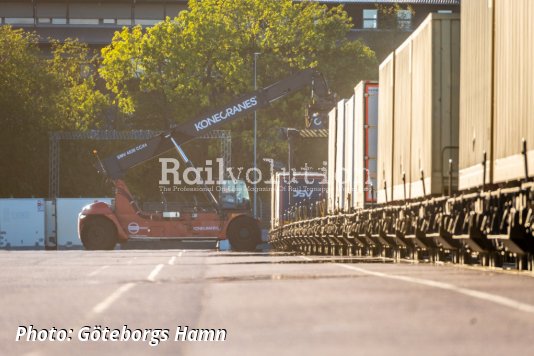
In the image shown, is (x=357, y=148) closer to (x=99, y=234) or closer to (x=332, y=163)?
(x=332, y=163)

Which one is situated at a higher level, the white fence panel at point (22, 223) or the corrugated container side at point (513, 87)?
the corrugated container side at point (513, 87)

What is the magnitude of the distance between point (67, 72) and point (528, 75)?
7613cm

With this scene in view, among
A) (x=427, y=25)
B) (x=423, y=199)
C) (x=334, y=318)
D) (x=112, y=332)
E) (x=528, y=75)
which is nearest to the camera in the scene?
(x=112, y=332)

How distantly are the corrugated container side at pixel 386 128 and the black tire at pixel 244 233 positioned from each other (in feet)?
76.4

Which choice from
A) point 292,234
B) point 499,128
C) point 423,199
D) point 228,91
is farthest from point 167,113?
point 499,128

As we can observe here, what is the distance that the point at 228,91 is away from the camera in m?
83.7

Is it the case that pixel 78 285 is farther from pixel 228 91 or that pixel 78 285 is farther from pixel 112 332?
pixel 228 91

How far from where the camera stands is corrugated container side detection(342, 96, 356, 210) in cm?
3675

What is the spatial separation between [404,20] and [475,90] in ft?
262

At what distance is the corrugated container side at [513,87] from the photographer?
59.2 ft

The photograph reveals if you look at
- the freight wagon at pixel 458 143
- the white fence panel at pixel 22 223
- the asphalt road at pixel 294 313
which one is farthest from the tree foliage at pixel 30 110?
the asphalt road at pixel 294 313

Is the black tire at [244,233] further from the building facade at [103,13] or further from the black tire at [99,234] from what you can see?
the building facade at [103,13]

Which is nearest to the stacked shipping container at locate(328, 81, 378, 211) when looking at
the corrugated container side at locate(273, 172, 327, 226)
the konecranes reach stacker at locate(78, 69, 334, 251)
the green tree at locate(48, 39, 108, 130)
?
the corrugated container side at locate(273, 172, 327, 226)

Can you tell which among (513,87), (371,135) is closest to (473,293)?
(513,87)
